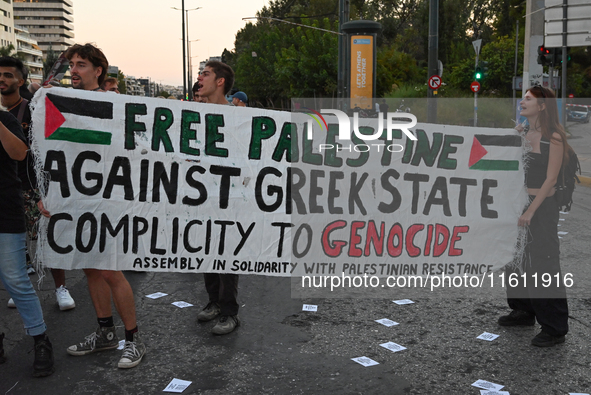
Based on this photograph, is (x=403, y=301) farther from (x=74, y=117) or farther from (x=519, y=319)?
(x=74, y=117)

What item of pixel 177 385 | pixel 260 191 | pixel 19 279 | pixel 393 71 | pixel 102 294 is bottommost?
pixel 177 385

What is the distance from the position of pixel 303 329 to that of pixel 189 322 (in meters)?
0.91

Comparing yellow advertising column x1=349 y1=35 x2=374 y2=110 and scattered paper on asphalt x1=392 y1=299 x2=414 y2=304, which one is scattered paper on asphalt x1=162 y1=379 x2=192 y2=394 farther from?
yellow advertising column x1=349 y1=35 x2=374 y2=110

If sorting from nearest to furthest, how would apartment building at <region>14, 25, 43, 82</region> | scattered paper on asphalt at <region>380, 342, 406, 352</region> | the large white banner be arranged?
the large white banner
scattered paper on asphalt at <region>380, 342, 406, 352</region>
apartment building at <region>14, 25, 43, 82</region>

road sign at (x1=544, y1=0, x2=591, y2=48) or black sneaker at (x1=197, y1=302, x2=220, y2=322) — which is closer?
black sneaker at (x1=197, y1=302, x2=220, y2=322)

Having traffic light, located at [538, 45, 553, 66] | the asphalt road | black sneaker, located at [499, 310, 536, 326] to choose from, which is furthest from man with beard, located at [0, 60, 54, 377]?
traffic light, located at [538, 45, 553, 66]

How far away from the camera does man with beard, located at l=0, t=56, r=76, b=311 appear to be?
4.25m

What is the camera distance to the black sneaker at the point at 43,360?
3637mm

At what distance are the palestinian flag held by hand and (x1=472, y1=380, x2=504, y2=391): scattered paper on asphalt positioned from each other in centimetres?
283

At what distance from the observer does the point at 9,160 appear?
12.0 ft

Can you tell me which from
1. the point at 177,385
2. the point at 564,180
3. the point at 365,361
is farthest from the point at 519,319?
the point at 177,385

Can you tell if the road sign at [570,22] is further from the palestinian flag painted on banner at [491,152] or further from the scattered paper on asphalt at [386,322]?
the scattered paper on asphalt at [386,322]

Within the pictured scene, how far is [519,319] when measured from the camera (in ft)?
14.7

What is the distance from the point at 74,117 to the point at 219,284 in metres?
1.75
